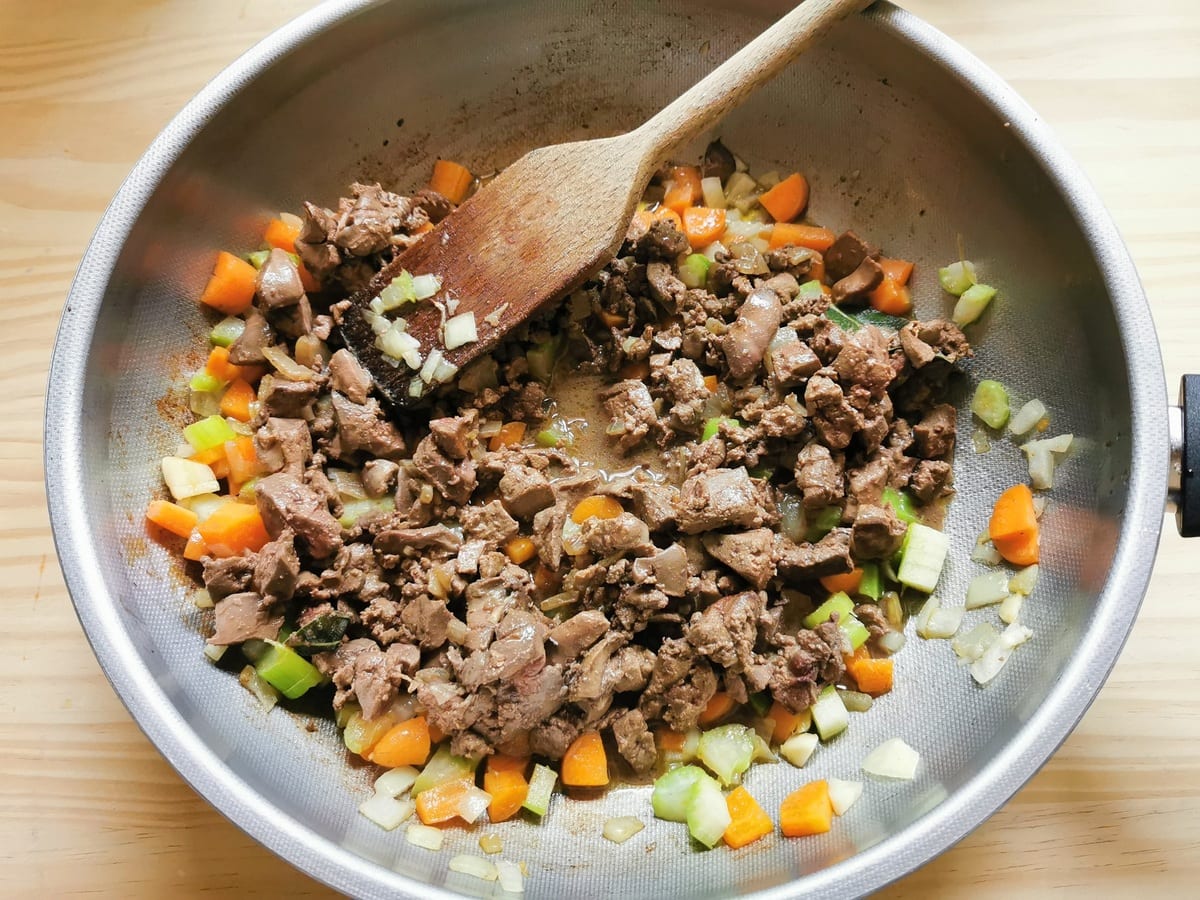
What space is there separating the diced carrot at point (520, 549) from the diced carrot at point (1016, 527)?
1.51m

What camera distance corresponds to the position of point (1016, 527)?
271cm

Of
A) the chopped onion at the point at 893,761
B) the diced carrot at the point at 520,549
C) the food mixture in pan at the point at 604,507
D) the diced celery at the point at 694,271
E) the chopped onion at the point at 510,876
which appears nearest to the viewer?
the chopped onion at the point at 510,876

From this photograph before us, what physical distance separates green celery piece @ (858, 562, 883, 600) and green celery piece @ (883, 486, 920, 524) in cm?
19

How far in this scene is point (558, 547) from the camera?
286 centimetres

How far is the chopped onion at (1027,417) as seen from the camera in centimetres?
280

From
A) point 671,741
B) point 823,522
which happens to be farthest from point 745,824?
point 823,522

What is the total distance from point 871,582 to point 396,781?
1.65 metres

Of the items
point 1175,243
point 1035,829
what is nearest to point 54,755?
Result: point 1035,829

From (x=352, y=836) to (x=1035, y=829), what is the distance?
2.02 meters

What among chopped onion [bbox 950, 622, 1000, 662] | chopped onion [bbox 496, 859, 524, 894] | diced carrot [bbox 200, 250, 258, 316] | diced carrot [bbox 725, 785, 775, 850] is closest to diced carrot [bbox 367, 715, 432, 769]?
chopped onion [bbox 496, 859, 524, 894]

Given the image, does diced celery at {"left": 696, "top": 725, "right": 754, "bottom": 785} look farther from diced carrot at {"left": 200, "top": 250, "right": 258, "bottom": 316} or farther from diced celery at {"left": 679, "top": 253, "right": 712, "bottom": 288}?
diced carrot at {"left": 200, "top": 250, "right": 258, "bottom": 316}

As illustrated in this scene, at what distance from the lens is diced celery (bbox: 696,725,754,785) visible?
2.67 metres

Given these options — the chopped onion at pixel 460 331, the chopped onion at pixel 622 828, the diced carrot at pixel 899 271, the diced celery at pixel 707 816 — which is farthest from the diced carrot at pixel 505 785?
the diced carrot at pixel 899 271

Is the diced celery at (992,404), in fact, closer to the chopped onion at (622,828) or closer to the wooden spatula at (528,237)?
the wooden spatula at (528,237)
